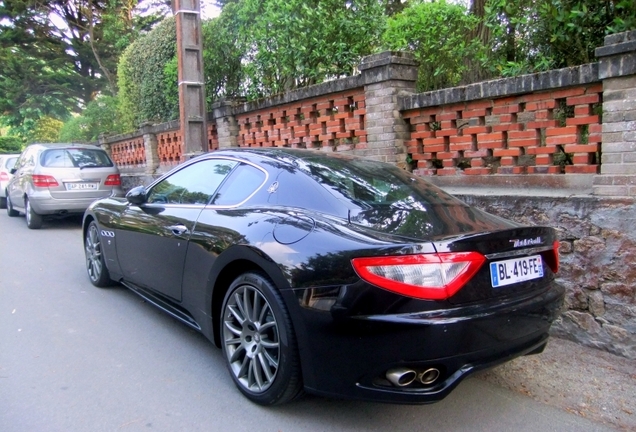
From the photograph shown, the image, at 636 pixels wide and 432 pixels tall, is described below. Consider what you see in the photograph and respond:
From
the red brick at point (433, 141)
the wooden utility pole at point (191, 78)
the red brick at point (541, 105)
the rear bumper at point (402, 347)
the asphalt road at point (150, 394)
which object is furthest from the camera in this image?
the wooden utility pole at point (191, 78)

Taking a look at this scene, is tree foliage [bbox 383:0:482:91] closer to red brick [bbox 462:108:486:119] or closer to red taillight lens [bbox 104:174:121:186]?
red brick [bbox 462:108:486:119]

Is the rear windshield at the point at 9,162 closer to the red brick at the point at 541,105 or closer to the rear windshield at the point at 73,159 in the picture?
the rear windshield at the point at 73,159

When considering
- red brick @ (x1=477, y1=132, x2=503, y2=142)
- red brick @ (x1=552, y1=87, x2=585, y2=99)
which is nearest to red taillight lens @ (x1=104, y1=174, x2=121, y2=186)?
red brick @ (x1=477, y1=132, x2=503, y2=142)

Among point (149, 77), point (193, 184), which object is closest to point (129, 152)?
point (149, 77)

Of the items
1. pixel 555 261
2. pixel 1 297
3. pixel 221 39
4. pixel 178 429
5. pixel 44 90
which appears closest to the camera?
pixel 178 429

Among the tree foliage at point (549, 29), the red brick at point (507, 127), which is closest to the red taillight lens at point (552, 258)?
the red brick at point (507, 127)

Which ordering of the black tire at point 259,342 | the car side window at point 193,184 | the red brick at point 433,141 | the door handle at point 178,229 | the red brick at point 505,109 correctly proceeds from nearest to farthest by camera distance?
the black tire at point 259,342 → the door handle at point 178,229 → the car side window at point 193,184 → the red brick at point 505,109 → the red brick at point 433,141

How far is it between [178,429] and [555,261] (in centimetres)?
238

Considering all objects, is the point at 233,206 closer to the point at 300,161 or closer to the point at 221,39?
the point at 300,161

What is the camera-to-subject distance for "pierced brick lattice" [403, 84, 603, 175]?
4.51 meters

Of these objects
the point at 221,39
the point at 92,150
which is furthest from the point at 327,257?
the point at 92,150

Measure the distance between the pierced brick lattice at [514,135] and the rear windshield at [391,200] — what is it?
139cm

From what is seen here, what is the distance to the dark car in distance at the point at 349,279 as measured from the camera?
8.89ft

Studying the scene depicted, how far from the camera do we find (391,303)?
270 centimetres
